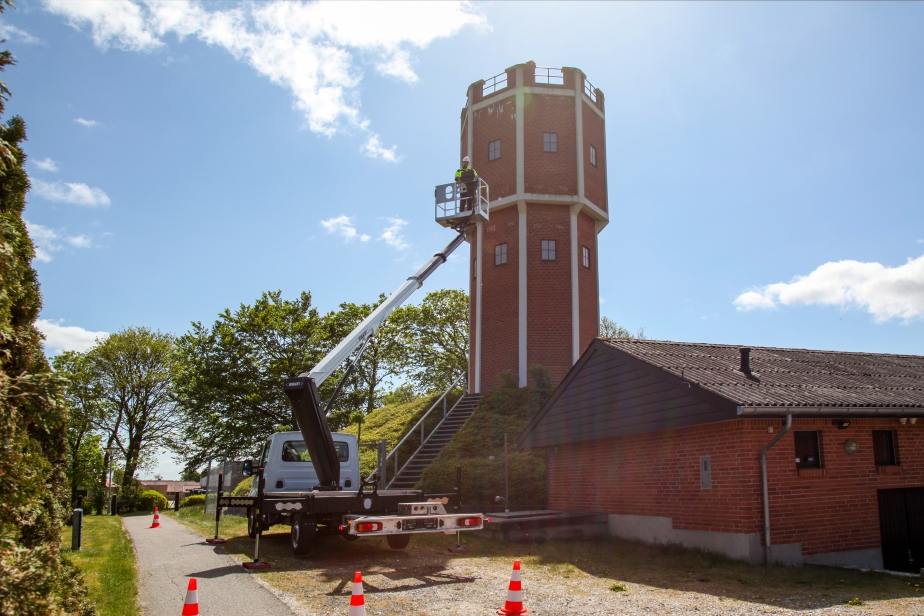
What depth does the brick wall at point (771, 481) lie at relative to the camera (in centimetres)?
1084

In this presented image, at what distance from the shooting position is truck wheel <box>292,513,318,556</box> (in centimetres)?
1134

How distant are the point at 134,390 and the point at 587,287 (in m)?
33.8

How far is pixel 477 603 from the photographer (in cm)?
795

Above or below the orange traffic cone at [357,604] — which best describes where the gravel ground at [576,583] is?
below

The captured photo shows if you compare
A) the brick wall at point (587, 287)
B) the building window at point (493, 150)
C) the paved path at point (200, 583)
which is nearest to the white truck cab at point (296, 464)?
the paved path at point (200, 583)

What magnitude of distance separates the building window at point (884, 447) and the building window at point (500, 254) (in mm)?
15868

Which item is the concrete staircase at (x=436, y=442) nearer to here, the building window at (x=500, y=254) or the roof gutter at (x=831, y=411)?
the building window at (x=500, y=254)

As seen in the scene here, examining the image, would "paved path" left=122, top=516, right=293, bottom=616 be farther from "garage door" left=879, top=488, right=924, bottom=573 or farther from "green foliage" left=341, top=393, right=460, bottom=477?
"garage door" left=879, top=488, right=924, bottom=573

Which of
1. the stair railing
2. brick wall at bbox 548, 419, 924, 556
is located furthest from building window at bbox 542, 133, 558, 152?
brick wall at bbox 548, 419, 924, 556

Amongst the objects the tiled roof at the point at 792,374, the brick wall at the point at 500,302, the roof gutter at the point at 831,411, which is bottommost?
the roof gutter at the point at 831,411

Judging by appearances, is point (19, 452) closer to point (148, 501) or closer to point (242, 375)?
point (242, 375)

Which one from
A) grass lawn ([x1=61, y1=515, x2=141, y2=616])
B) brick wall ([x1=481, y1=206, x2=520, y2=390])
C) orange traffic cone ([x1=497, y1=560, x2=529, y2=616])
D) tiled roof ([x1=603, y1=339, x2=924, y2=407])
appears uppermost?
brick wall ([x1=481, y1=206, x2=520, y2=390])

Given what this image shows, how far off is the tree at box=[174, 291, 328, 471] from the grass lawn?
1875 centimetres

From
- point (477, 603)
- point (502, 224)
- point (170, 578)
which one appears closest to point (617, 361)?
point (477, 603)
